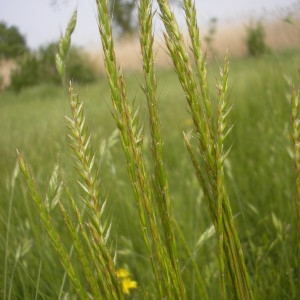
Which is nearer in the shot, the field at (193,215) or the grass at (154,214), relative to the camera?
the grass at (154,214)

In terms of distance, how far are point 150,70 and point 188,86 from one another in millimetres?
67

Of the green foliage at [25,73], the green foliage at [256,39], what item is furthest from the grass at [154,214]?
A: the green foliage at [25,73]

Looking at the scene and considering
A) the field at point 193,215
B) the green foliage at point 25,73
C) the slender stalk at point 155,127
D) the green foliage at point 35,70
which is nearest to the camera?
the slender stalk at point 155,127

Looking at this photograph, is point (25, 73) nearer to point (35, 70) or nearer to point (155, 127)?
point (35, 70)

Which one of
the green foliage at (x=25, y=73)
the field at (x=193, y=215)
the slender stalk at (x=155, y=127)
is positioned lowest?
the field at (x=193, y=215)

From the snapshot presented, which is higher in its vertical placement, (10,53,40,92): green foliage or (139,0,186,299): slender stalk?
(10,53,40,92): green foliage

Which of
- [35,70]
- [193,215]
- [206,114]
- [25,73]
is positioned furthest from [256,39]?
[35,70]

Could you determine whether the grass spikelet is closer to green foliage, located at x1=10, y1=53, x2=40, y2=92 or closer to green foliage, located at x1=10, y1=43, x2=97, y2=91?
green foliage, located at x1=10, y1=43, x2=97, y2=91

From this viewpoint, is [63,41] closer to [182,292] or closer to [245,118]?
[182,292]

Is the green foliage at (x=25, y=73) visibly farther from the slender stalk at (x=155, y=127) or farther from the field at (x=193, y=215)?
the slender stalk at (x=155, y=127)

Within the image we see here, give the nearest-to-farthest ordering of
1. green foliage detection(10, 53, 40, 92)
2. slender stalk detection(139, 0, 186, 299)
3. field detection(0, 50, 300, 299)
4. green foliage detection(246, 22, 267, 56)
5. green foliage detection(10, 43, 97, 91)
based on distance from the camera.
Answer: slender stalk detection(139, 0, 186, 299), field detection(0, 50, 300, 299), green foliage detection(246, 22, 267, 56), green foliage detection(10, 53, 40, 92), green foliage detection(10, 43, 97, 91)

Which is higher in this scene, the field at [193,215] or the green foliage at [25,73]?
the green foliage at [25,73]

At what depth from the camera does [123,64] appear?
21.5 inches

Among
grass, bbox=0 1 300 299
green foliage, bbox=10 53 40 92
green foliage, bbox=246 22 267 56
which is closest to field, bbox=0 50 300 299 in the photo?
grass, bbox=0 1 300 299
